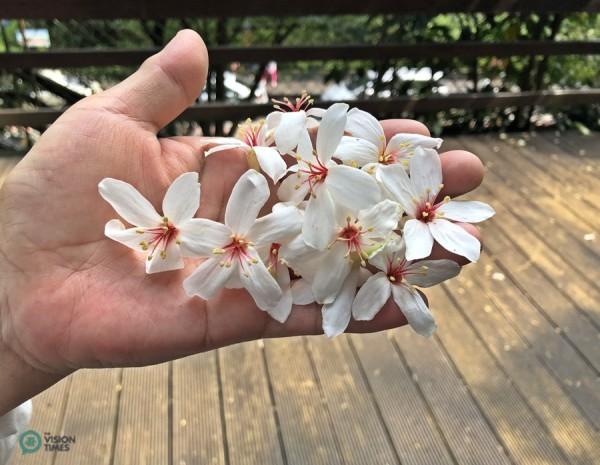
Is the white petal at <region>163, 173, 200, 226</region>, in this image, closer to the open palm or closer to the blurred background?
the open palm

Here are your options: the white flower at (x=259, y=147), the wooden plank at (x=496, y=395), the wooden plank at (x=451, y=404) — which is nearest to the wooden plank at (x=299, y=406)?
the wooden plank at (x=451, y=404)

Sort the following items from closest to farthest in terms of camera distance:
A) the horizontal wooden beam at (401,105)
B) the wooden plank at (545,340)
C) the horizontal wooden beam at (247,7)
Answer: the wooden plank at (545,340) < the horizontal wooden beam at (247,7) < the horizontal wooden beam at (401,105)

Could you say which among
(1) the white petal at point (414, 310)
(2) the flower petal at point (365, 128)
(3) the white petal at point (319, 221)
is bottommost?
(1) the white petal at point (414, 310)

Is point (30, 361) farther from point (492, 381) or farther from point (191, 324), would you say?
point (492, 381)

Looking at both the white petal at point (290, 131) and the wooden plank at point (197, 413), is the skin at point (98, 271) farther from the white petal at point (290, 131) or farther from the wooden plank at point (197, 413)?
the wooden plank at point (197, 413)

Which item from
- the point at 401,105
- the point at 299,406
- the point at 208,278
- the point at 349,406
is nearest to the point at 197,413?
the point at 299,406

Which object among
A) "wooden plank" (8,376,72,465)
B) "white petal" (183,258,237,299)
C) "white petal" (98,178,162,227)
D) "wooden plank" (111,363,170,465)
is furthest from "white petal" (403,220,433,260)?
"wooden plank" (8,376,72,465)
